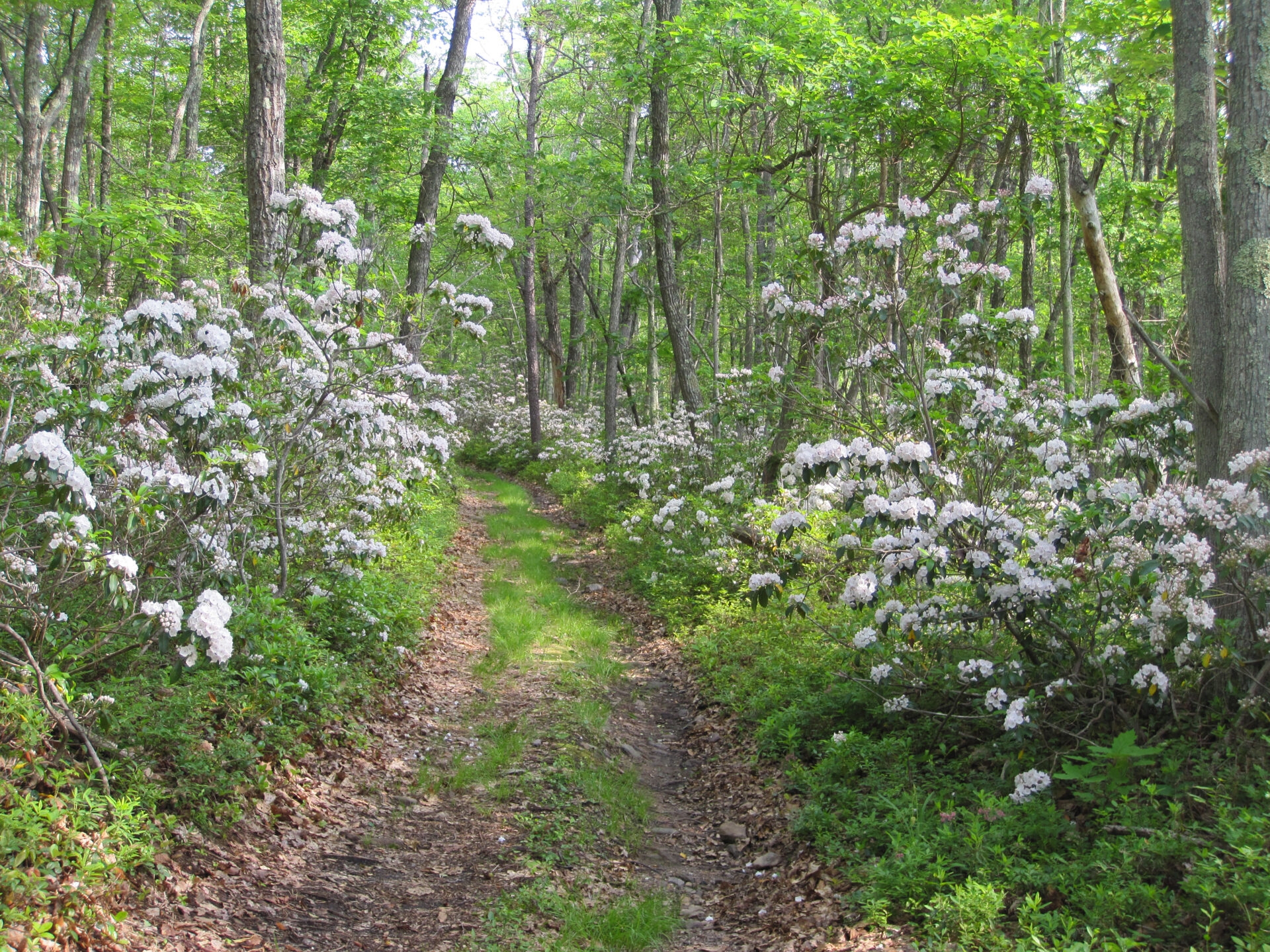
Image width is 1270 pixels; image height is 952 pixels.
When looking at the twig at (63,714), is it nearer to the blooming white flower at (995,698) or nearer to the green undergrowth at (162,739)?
the green undergrowth at (162,739)

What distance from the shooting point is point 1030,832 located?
12.5ft

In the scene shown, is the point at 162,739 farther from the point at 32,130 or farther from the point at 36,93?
the point at 36,93

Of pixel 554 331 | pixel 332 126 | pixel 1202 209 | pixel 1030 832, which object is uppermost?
pixel 332 126

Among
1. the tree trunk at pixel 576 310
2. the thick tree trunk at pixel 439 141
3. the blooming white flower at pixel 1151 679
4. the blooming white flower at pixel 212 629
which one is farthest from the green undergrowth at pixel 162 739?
the tree trunk at pixel 576 310

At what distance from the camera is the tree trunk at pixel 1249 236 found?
427cm

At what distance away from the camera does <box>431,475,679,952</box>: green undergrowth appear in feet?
12.8

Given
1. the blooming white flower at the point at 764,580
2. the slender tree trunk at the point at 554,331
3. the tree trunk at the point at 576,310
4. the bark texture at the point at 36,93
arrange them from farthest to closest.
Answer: the slender tree trunk at the point at 554,331 → the tree trunk at the point at 576,310 → the bark texture at the point at 36,93 → the blooming white flower at the point at 764,580

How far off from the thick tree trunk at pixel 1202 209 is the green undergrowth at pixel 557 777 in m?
3.94

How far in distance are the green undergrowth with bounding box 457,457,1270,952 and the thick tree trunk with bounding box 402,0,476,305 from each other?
31.7 feet

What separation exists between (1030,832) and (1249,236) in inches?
129

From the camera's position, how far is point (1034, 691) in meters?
4.65

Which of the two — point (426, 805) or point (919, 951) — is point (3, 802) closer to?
point (426, 805)

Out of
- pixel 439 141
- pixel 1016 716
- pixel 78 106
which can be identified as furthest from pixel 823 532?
pixel 78 106

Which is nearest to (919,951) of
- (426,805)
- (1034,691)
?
(1034,691)
